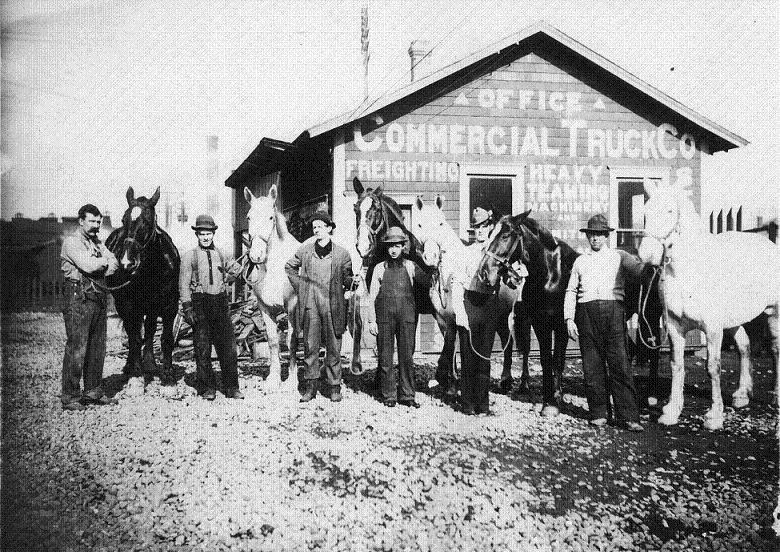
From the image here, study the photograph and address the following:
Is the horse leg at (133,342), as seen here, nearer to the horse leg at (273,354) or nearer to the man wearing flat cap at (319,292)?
the horse leg at (273,354)

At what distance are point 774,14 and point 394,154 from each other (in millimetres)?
5791

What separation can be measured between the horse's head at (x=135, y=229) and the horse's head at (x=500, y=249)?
157 inches

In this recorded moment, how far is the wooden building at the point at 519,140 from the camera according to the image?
948cm

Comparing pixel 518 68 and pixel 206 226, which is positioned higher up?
pixel 518 68

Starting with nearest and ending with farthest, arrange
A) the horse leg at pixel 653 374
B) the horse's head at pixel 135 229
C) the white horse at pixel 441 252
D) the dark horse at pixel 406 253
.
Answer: the horse's head at pixel 135 229
the dark horse at pixel 406 253
the white horse at pixel 441 252
the horse leg at pixel 653 374

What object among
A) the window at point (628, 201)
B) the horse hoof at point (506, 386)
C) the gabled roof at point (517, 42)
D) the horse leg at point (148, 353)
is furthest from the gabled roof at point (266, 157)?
the window at point (628, 201)

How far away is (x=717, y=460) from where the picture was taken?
4684 millimetres

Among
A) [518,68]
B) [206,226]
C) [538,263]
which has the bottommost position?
[538,263]

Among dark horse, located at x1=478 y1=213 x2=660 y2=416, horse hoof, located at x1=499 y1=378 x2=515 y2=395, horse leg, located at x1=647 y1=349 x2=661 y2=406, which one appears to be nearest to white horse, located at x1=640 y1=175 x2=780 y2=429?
dark horse, located at x1=478 y1=213 x2=660 y2=416

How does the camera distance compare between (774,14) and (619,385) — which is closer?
(774,14)

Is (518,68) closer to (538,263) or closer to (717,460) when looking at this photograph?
(538,263)

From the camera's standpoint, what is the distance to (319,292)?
6379 mm

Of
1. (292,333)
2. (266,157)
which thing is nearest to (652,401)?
(292,333)

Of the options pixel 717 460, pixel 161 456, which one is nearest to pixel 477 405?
pixel 717 460
